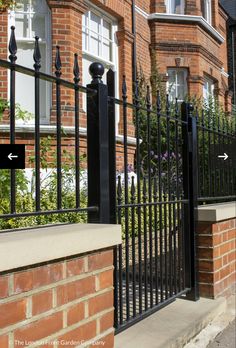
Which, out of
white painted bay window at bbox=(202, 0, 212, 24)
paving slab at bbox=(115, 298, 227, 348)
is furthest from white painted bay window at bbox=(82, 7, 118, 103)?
paving slab at bbox=(115, 298, 227, 348)

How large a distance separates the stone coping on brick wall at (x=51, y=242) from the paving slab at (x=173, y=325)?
2.86ft

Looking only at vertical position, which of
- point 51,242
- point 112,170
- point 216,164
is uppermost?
point 216,164

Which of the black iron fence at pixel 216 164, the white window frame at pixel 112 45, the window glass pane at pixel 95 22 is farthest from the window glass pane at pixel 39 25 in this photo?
the black iron fence at pixel 216 164

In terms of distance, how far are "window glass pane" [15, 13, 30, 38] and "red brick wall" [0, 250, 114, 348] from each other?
632cm

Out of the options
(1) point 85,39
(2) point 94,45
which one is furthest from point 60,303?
(2) point 94,45

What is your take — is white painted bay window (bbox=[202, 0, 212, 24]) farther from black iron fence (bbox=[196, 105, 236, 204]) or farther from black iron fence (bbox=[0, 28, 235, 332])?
black iron fence (bbox=[196, 105, 236, 204])

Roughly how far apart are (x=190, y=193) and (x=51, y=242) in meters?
2.43

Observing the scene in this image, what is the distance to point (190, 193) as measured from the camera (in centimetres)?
459

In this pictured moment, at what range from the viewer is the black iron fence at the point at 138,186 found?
287 centimetres

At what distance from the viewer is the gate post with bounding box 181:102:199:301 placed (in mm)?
4504

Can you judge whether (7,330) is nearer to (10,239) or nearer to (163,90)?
(10,239)

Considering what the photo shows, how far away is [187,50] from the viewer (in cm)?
1281

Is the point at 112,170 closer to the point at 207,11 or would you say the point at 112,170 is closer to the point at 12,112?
the point at 12,112

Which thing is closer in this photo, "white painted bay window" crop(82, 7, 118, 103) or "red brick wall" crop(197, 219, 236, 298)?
"red brick wall" crop(197, 219, 236, 298)
